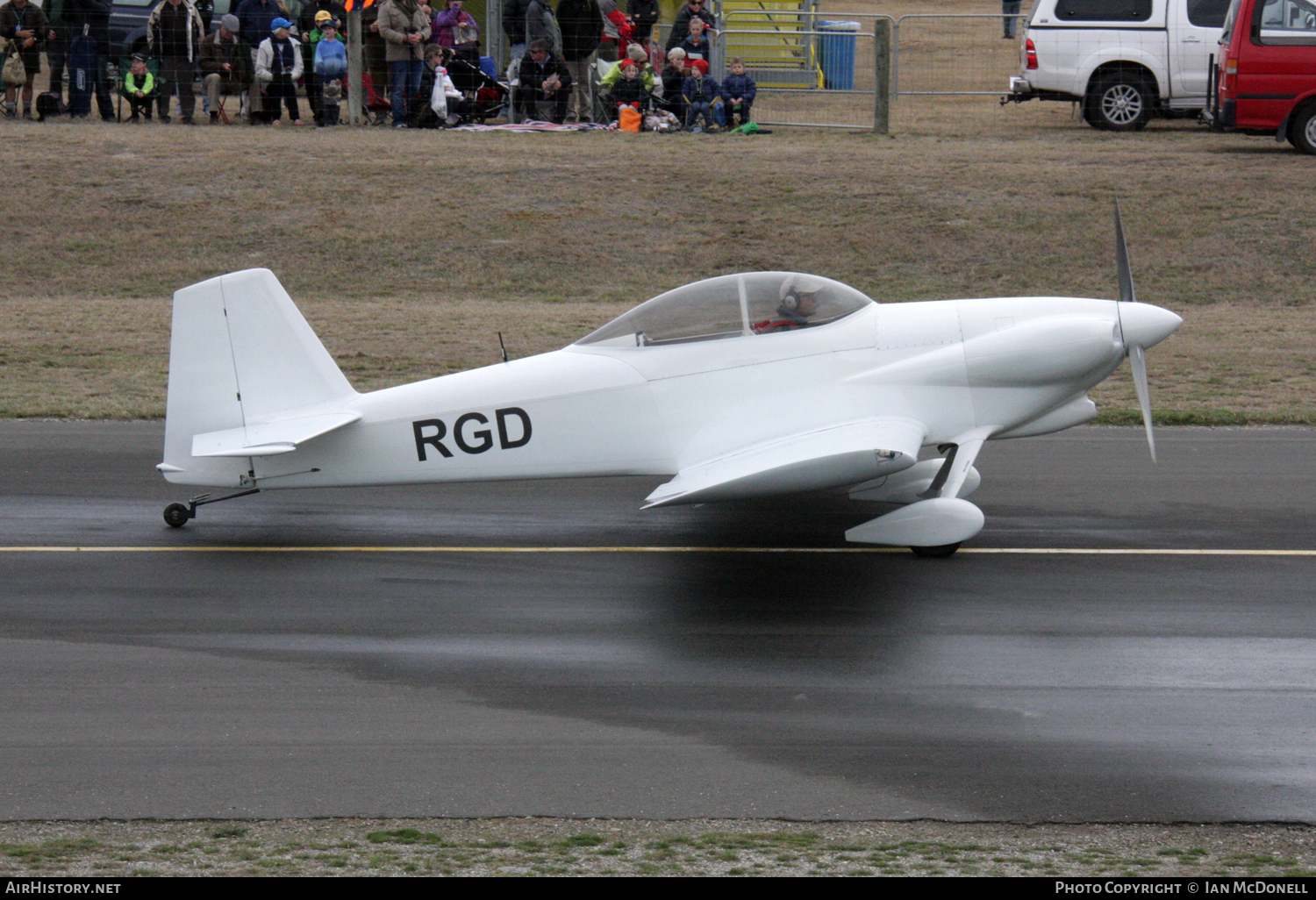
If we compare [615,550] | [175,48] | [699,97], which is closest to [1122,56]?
[699,97]

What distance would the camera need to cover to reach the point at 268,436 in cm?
933

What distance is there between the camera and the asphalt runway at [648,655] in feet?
20.1

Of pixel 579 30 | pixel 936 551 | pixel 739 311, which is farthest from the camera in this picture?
pixel 579 30

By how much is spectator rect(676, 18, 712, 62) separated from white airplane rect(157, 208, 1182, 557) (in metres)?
14.4

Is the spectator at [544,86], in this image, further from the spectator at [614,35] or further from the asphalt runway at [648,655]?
the asphalt runway at [648,655]

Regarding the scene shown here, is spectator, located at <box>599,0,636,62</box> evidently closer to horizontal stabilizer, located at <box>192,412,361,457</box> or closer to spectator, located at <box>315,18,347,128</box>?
spectator, located at <box>315,18,347,128</box>

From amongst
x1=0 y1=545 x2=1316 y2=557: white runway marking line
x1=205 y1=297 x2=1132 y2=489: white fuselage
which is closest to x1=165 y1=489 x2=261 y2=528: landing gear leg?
x1=0 y1=545 x2=1316 y2=557: white runway marking line

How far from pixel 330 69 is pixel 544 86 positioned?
365 cm

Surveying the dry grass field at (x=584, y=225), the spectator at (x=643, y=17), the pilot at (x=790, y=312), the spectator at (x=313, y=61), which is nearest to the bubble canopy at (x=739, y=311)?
the pilot at (x=790, y=312)

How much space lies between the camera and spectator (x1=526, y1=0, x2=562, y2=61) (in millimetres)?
22391

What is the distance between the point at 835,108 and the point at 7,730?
2113 centimetres

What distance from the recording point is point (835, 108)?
25.3 m

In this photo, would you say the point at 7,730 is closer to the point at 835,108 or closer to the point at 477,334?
the point at 477,334

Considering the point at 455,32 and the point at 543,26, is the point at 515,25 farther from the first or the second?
the point at 455,32
